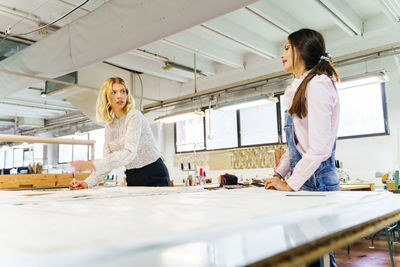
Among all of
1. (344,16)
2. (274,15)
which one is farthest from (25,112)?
(344,16)

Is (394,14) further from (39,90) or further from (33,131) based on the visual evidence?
(33,131)

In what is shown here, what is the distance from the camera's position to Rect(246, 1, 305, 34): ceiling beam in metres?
4.19

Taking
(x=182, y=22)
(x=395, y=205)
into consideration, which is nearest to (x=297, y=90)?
(x=395, y=205)

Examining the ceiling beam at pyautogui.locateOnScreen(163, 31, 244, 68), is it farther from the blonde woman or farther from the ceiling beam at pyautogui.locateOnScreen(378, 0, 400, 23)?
the blonde woman

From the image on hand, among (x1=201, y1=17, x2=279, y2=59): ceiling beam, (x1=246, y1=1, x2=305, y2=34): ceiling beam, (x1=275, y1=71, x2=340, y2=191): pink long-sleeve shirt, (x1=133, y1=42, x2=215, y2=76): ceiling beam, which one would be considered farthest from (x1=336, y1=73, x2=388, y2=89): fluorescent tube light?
(x1=275, y1=71, x2=340, y2=191): pink long-sleeve shirt

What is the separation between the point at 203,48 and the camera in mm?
5336

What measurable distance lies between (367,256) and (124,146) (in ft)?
9.31

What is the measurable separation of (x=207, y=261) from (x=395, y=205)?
1.92 ft

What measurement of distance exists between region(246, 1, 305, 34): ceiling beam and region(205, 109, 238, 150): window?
2.58 metres

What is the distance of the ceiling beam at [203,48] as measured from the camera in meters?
4.95

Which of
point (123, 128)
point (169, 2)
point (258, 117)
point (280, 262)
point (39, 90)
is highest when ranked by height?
point (39, 90)

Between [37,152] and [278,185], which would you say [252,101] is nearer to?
[278,185]

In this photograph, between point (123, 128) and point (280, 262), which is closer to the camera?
point (280, 262)

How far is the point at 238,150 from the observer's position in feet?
Result: 21.8
